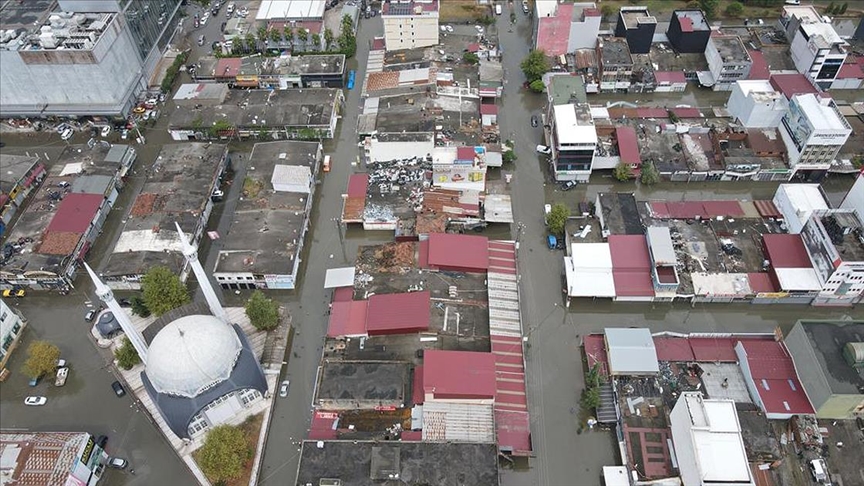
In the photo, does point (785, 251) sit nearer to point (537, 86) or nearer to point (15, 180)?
point (537, 86)

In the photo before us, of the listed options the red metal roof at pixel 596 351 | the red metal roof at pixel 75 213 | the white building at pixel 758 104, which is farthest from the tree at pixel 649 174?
the red metal roof at pixel 75 213

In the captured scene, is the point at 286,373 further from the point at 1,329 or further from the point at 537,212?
the point at 537,212

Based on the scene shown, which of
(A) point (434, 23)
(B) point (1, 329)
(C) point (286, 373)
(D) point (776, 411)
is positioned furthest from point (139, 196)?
(D) point (776, 411)

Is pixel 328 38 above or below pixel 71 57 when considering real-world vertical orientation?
above

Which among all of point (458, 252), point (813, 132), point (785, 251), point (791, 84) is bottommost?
point (458, 252)

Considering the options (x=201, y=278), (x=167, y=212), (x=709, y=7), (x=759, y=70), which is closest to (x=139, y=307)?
(x=167, y=212)

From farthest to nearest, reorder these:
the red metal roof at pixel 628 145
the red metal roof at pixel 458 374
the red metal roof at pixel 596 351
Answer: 1. the red metal roof at pixel 628 145
2. the red metal roof at pixel 596 351
3. the red metal roof at pixel 458 374

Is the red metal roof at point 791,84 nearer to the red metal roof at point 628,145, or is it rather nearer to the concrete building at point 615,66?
the concrete building at point 615,66
